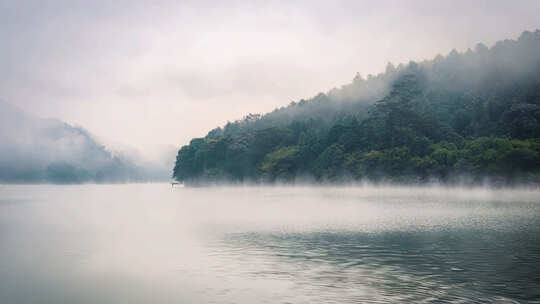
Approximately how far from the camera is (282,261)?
2686 cm

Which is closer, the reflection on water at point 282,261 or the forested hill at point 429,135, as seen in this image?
the reflection on water at point 282,261

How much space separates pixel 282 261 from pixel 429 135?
116945 millimetres

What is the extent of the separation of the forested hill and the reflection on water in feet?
223

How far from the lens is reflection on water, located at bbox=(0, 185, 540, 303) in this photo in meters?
20.0

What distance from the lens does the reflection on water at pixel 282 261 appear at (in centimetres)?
1998

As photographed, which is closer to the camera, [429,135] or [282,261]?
[282,261]

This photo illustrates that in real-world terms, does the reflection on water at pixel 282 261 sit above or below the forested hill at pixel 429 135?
below

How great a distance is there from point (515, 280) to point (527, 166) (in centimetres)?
8886

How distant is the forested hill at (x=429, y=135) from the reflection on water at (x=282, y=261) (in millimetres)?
67851

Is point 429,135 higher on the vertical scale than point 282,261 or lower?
higher

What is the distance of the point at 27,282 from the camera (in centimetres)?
2298

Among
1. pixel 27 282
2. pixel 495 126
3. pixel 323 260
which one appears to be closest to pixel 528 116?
pixel 495 126

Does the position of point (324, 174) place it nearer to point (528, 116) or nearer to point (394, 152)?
point (394, 152)

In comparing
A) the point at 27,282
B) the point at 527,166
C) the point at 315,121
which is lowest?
the point at 27,282
